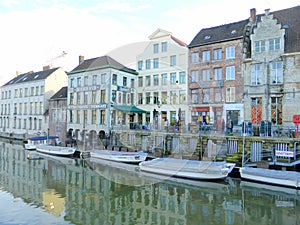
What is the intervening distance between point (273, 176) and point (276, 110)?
8907mm

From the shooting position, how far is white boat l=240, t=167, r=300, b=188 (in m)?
14.0

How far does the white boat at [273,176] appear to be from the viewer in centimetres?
1400

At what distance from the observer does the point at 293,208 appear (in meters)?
11.3

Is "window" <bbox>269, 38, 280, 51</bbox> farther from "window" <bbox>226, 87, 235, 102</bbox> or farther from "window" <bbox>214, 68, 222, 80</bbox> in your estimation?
"window" <bbox>214, 68, 222, 80</bbox>

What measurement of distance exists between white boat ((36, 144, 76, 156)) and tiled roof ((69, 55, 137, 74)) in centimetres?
1017

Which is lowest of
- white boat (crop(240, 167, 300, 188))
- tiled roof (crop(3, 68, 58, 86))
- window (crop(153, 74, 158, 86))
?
white boat (crop(240, 167, 300, 188))

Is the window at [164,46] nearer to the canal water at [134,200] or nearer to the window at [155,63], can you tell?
the window at [155,63]

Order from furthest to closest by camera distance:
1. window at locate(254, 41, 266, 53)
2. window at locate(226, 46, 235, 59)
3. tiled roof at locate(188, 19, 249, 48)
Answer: tiled roof at locate(188, 19, 249, 48) < window at locate(226, 46, 235, 59) < window at locate(254, 41, 266, 53)

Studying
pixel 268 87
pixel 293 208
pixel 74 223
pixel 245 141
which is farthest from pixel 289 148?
pixel 74 223

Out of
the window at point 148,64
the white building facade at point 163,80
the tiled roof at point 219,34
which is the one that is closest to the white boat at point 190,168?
the white building facade at point 163,80

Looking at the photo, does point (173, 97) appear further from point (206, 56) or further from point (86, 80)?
point (86, 80)

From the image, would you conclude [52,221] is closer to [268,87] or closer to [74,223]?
[74,223]

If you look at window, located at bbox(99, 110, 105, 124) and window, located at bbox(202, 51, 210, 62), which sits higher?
window, located at bbox(202, 51, 210, 62)

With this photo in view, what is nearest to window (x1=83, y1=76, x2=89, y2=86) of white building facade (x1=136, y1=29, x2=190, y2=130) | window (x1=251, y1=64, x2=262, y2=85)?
white building facade (x1=136, y1=29, x2=190, y2=130)
